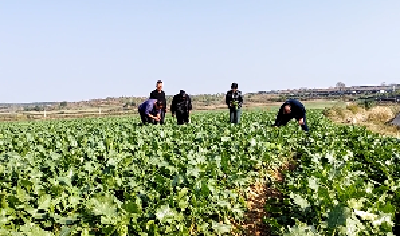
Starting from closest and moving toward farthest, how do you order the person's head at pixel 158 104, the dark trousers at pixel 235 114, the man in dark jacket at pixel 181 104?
the person's head at pixel 158 104 < the man in dark jacket at pixel 181 104 < the dark trousers at pixel 235 114

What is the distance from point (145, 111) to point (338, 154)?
752cm

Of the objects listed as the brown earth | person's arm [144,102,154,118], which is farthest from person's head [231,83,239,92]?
the brown earth

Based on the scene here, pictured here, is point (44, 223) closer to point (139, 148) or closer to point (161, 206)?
point (161, 206)

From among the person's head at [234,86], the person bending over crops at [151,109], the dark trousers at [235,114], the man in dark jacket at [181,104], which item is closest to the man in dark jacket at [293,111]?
the person's head at [234,86]

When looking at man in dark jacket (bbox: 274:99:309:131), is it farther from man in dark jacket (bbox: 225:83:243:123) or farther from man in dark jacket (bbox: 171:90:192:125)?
man in dark jacket (bbox: 171:90:192:125)

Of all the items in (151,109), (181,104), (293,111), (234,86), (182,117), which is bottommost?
(182,117)

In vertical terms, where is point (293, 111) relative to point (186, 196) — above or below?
above

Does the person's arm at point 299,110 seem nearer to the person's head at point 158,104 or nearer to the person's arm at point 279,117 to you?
the person's arm at point 279,117

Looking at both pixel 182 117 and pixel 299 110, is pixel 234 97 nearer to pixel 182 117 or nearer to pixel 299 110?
pixel 182 117

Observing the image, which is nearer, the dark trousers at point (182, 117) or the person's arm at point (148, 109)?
the person's arm at point (148, 109)

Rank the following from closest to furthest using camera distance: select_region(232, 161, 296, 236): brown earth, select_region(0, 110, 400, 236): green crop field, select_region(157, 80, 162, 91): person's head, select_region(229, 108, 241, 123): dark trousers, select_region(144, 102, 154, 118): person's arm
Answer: select_region(0, 110, 400, 236): green crop field → select_region(232, 161, 296, 236): brown earth → select_region(157, 80, 162, 91): person's head → select_region(144, 102, 154, 118): person's arm → select_region(229, 108, 241, 123): dark trousers

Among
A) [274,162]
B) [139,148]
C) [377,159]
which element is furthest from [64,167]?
[377,159]

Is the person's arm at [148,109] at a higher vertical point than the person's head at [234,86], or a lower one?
lower

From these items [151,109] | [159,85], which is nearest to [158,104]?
[151,109]
